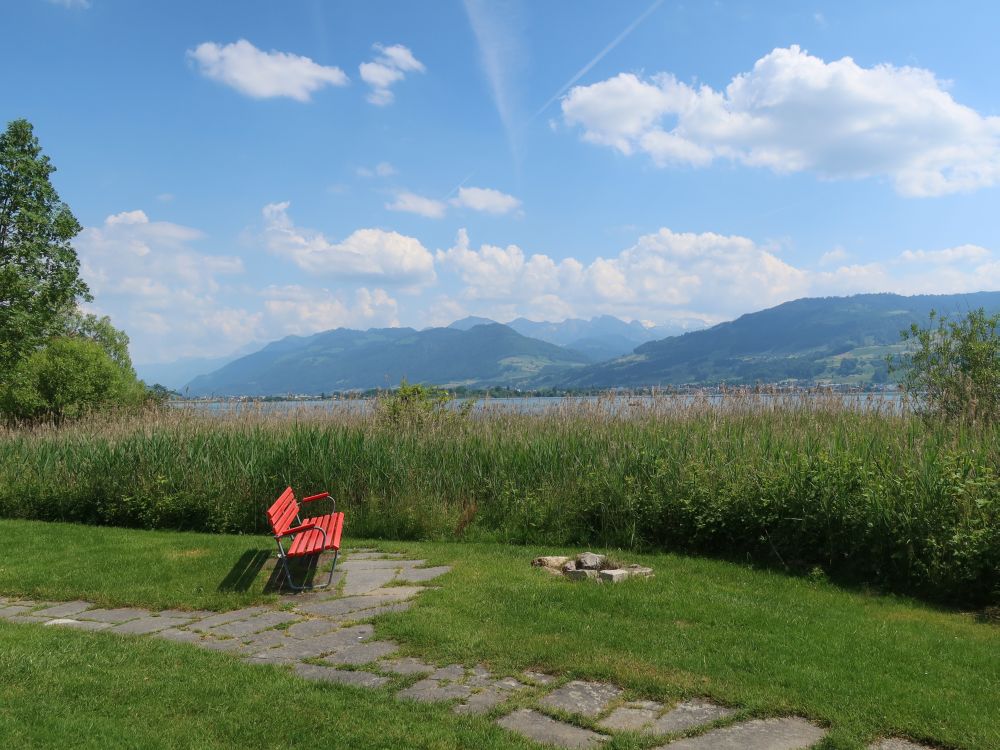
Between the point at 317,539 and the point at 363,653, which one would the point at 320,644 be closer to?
the point at 363,653

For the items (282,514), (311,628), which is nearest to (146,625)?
(311,628)

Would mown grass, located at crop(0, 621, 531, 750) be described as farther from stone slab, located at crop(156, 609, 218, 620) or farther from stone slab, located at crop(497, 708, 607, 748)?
stone slab, located at crop(156, 609, 218, 620)

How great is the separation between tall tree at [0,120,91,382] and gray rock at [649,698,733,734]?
49.9 ft

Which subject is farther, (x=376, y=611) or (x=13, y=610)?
(x=13, y=610)

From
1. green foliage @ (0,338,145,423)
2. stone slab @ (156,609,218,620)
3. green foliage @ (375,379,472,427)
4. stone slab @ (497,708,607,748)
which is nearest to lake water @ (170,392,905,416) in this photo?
green foliage @ (375,379,472,427)

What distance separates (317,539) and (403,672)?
2691mm

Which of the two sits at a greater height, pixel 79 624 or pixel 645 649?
pixel 79 624

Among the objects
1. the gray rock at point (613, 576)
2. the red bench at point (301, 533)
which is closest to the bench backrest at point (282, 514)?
the red bench at point (301, 533)

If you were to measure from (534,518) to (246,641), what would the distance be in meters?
4.09

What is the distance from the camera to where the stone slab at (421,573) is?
20.7 ft

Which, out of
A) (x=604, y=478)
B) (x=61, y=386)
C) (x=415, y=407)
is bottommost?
(x=604, y=478)

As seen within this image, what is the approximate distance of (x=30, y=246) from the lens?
15.4m

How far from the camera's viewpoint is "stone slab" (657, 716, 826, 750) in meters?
3.11

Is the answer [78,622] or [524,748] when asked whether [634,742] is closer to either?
[524,748]
